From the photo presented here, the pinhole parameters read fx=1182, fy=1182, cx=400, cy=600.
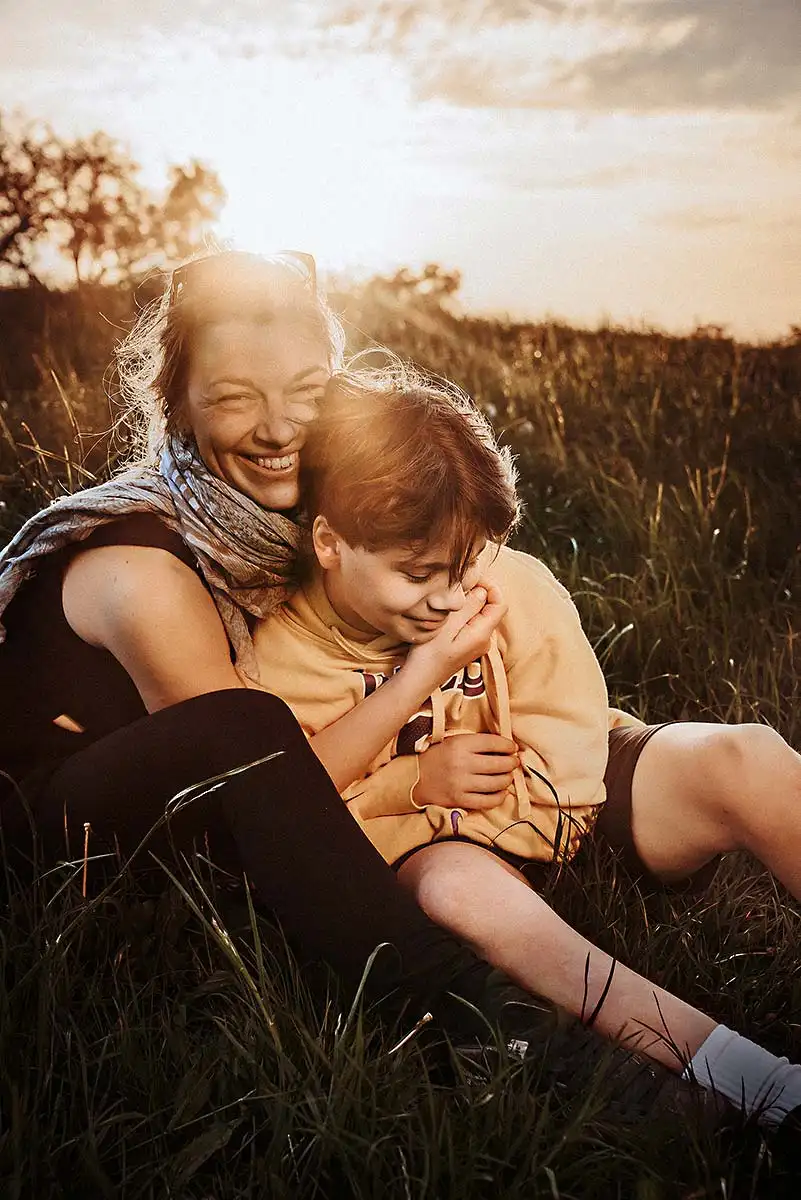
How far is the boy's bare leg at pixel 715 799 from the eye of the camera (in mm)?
2033

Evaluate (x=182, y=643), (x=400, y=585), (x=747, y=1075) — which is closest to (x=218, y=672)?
(x=182, y=643)

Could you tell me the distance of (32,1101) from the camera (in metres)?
1.60

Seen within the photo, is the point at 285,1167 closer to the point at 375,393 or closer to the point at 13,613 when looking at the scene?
the point at 13,613

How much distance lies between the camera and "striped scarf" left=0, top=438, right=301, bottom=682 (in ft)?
7.04

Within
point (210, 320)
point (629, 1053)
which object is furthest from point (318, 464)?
point (629, 1053)

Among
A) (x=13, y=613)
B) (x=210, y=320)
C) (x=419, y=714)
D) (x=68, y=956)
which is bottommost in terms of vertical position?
(x=68, y=956)

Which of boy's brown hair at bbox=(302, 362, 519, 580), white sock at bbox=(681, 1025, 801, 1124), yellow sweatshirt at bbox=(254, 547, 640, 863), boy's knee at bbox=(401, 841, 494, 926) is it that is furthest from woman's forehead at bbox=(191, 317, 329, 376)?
white sock at bbox=(681, 1025, 801, 1124)

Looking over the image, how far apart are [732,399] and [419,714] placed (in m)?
2.61

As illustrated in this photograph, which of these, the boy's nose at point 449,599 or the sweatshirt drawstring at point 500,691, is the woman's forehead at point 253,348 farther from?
the sweatshirt drawstring at point 500,691

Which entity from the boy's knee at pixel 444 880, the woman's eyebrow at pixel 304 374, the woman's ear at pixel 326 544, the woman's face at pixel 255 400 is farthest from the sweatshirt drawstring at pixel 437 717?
the woman's eyebrow at pixel 304 374

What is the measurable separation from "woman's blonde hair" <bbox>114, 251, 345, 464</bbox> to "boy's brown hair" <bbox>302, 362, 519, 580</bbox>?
0.70 ft

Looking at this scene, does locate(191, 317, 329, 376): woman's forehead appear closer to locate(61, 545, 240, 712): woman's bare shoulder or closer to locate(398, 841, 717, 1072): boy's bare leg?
locate(61, 545, 240, 712): woman's bare shoulder

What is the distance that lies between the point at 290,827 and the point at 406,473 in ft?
2.18

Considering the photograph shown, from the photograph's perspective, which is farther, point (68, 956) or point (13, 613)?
point (13, 613)
